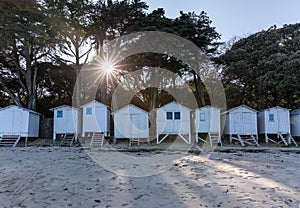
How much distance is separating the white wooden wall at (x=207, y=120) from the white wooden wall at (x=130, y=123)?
344 centimetres

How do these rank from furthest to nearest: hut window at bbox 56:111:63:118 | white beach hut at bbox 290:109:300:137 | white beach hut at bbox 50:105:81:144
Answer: white beach hut at bbox 290:109:300:137 → hut window at bbox 56:111:63:118 → white beach hut at bbox 50:105:81:144

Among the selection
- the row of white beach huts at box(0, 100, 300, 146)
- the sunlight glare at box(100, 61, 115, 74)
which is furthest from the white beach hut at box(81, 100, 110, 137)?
the sunlight glare at box(100, 61, 115, 74)

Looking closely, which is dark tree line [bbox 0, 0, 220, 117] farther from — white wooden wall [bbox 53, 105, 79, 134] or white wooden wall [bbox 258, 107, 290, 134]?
white wooden wall [bbox 258, 107, 290, 134]

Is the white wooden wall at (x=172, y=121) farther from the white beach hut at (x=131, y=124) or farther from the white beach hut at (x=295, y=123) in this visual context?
the white beach hut at (x=295, y=123)

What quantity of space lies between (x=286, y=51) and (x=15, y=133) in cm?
2059

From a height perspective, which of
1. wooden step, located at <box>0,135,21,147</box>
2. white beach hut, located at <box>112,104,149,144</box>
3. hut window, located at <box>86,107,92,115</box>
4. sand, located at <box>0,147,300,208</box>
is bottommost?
sand, located at <box>0,147,300,208</box>

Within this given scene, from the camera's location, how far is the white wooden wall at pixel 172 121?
18.0 meters

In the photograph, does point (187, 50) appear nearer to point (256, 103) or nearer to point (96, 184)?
point (256, 103)

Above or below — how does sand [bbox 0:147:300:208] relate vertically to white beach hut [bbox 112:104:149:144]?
below

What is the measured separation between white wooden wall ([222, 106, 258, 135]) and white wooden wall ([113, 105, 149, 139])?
18.4 feet

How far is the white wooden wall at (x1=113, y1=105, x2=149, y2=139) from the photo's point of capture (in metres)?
18.0

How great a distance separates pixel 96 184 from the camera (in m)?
5.61

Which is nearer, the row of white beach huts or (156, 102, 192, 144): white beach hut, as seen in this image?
the row of white beach huts

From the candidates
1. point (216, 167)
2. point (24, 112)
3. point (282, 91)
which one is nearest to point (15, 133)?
point (24, 112)
